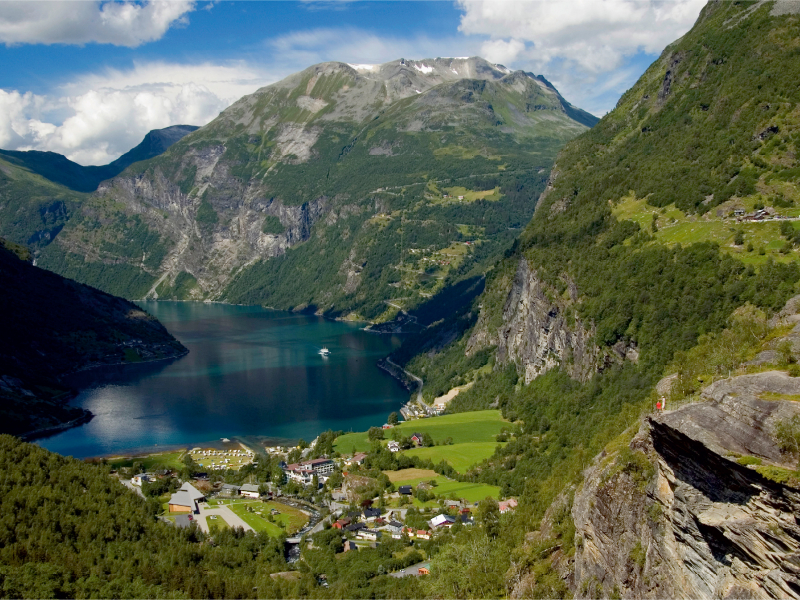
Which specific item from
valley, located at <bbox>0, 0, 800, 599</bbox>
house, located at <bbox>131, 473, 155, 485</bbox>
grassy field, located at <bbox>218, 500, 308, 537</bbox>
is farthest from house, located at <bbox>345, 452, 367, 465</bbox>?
house, located at <bbox>131, 473, 155, 485</bbox>

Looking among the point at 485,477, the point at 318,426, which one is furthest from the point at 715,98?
the point at 318,426

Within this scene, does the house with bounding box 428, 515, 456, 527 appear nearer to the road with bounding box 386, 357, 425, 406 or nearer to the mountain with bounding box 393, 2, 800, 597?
the mountain with bounding box 393, 2, 800, 597

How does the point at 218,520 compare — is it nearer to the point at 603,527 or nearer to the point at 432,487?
the point at 432,487

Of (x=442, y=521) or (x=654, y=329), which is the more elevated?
(x=654, y=329)

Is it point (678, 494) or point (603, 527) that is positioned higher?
point (678, 494)

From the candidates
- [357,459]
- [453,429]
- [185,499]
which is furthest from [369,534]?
[453,429]

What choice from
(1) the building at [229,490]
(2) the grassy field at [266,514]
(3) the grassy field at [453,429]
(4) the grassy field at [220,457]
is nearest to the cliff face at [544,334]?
(3) the grassy field at [453,429]

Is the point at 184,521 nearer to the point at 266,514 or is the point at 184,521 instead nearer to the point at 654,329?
the point at 266,514
